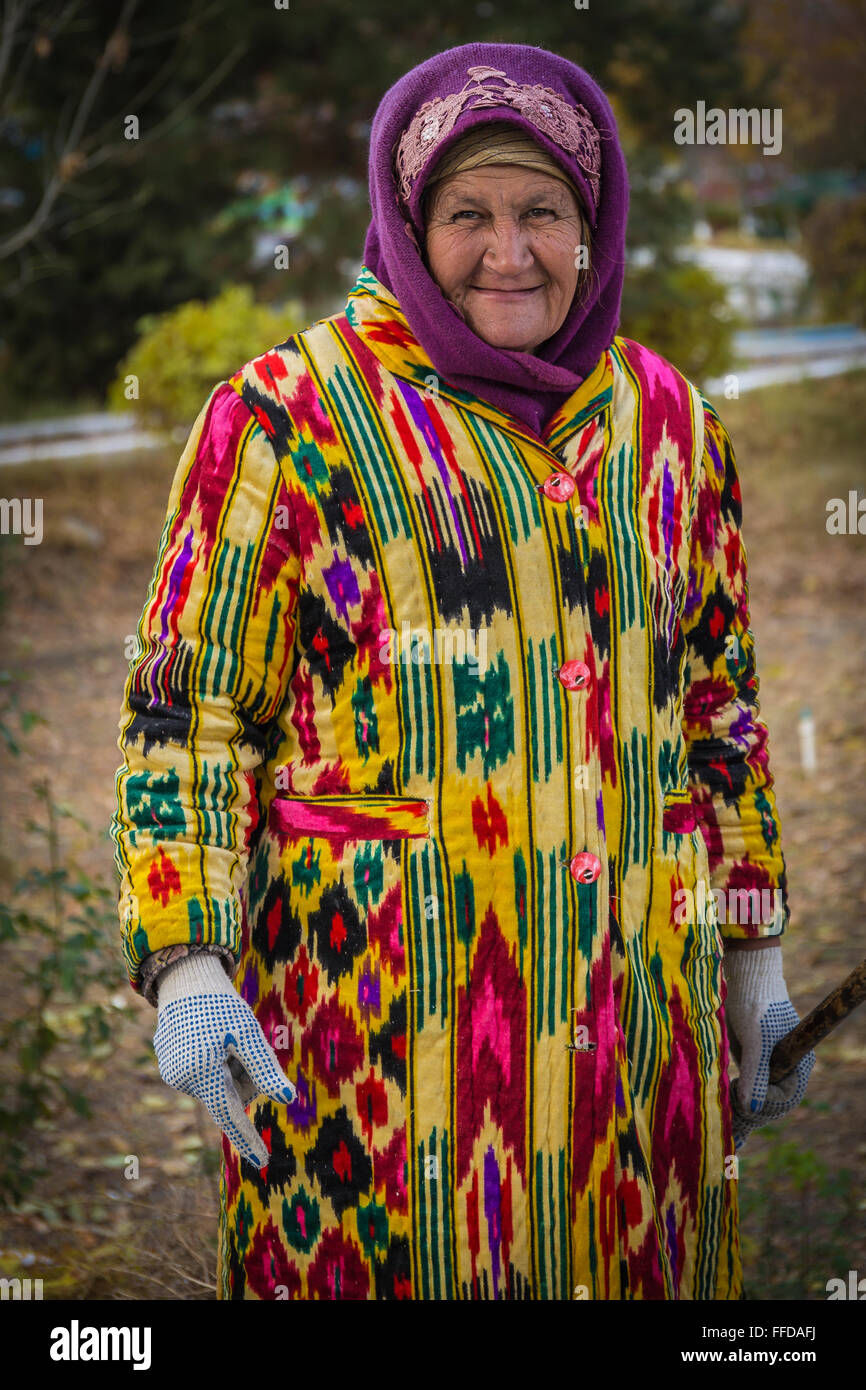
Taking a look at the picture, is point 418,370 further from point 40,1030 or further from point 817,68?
point 817,68

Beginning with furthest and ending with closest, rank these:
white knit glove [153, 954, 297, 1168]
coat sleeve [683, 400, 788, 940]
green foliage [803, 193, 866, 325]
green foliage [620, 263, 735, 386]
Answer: green foliage [803, 193, 866, 325]
green foliage [620, 263, 735, 386]
coat sleeve [683, 400, 788, 940]
white knit glove [153, 954, 297, 1168]

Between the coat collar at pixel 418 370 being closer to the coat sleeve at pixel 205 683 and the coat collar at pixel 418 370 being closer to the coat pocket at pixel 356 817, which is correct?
the coat sleeve at pixel 205 683

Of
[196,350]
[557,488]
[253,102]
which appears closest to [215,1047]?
[557,488]

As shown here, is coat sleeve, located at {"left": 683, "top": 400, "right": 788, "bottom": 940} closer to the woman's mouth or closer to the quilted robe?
the quilted robe

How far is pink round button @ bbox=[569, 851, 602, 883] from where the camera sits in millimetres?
1784

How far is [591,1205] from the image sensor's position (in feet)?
5.92

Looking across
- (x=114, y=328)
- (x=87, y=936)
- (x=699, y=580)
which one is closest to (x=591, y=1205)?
(x=699, y=580)

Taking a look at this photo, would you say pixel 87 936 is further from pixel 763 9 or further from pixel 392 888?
pixel 763 9

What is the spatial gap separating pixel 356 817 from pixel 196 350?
396 inches

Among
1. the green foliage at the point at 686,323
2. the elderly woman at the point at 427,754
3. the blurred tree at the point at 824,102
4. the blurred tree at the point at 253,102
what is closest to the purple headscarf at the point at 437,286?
the elderly woman at the point at 427,754

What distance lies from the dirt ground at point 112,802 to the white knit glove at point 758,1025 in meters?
1.10

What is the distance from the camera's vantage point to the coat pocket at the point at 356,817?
177cm

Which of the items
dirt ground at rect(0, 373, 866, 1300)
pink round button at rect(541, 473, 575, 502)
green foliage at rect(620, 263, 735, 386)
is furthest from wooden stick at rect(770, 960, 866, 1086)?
green foliage at rect(620, 263, 735, 386)

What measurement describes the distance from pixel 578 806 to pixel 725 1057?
1.59 feet
